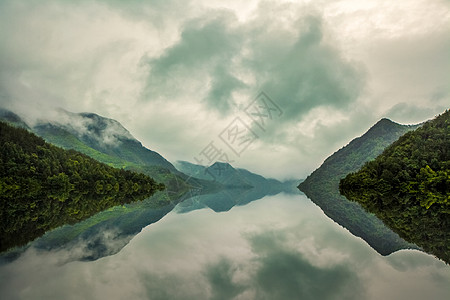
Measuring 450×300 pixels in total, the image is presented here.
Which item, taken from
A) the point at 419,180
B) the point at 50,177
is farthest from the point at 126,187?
the point at 419,180

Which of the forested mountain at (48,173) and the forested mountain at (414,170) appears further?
the forested mountain at (48,173)

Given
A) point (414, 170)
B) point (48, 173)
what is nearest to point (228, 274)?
point (414, 170)

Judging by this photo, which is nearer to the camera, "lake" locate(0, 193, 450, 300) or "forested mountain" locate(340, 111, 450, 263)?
"lake" locate(0, 193, 450, 300)

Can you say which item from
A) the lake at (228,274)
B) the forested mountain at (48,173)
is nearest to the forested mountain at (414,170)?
A: the lake at (228,274)

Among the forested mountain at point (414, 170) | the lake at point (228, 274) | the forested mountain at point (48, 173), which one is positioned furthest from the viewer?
the forested mountain at point (48, 173)

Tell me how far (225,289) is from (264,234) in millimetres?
13676

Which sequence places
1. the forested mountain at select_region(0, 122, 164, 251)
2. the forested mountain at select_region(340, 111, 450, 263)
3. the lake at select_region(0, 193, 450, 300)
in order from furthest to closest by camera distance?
the forested mountain at select_region(0, 122, 164, 251), the forested mountain at select_region(340, 111, 450, 263), the lake at select_region(0, 193, 450, 300)

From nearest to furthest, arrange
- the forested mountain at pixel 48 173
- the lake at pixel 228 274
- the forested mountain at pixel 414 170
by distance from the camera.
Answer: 1. the lake at pixel 228 274
2. the forested mountain at pixel 414 170
3. the forested mountain at pixel 48 173

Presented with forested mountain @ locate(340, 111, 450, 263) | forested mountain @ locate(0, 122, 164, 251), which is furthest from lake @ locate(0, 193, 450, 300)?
forested mountain @ locate(0, 122, 164, 251)

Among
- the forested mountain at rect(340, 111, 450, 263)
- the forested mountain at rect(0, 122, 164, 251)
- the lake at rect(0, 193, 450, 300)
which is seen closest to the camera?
the lake at rect(0, 193, 450, 300)

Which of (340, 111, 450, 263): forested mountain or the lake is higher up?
(340, 111, 450, 263): forested mountain

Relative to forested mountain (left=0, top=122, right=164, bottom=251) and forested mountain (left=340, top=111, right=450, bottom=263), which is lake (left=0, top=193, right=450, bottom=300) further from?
forested mountain (left=0, top=122, right=164, bottom=251)

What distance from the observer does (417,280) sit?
37.7ft

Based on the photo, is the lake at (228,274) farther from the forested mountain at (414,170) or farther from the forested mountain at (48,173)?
the forested mountain at (48,173)
